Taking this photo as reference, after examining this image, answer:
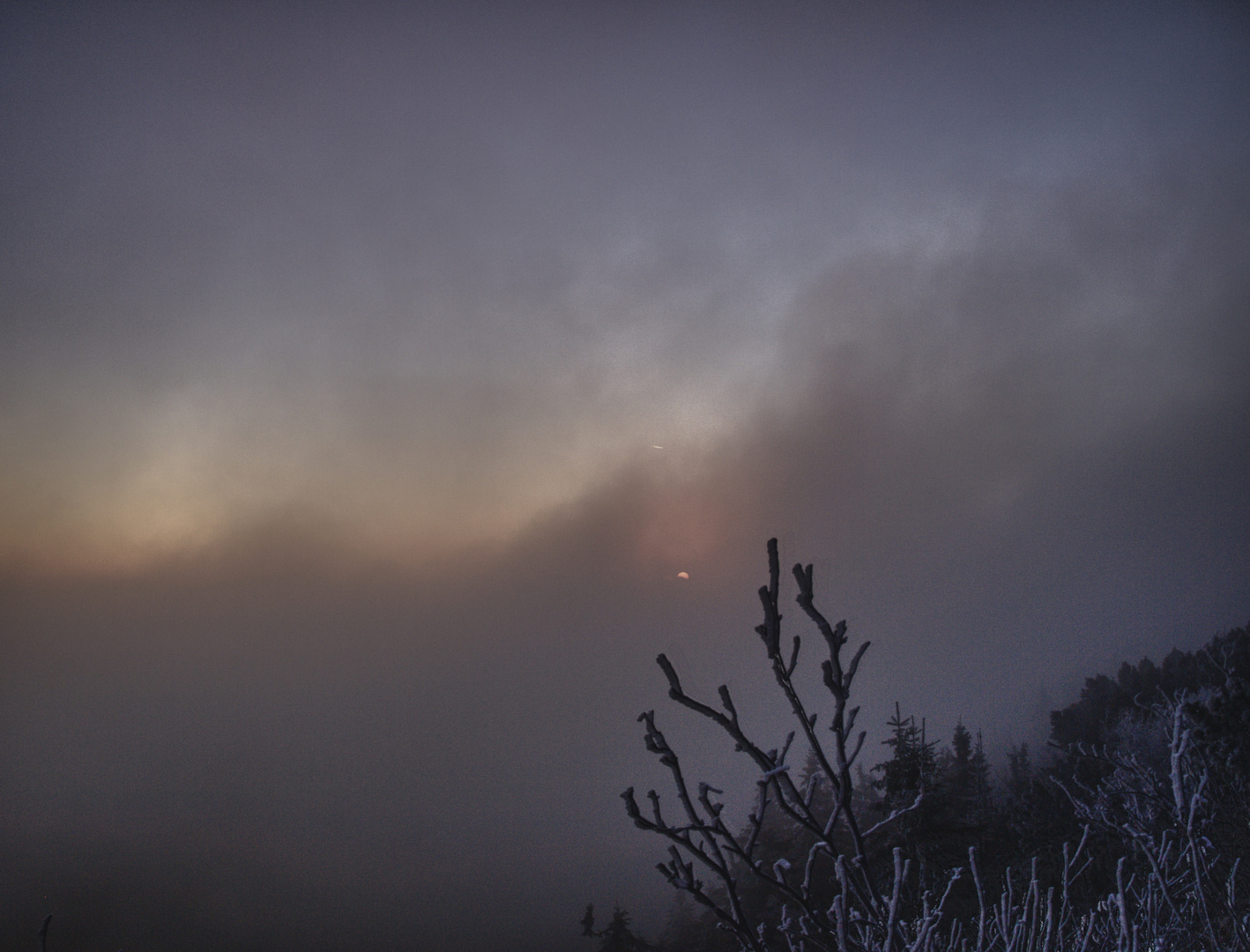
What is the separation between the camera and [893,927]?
8.68ft

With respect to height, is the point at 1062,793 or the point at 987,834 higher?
the point at 1062,793

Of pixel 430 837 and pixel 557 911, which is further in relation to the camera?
pixel 430 837

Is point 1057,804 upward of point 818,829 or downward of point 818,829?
downward

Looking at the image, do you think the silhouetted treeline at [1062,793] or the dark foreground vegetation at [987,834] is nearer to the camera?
the dark foreground vegetation at [987,834]

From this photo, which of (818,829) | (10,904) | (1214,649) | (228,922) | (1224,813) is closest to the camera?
(818,829)

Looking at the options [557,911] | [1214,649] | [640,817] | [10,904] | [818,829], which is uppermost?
[640,817]

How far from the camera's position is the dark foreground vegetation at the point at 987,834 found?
8.54 ft

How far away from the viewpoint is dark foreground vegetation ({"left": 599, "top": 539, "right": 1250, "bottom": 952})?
2.60 m

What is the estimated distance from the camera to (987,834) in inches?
1266

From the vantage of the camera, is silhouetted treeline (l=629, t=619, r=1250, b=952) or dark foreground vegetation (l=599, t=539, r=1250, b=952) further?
silhouetted treeline (l=629, t=619, r=1250, b=952)

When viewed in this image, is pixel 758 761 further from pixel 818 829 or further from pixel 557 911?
pixel 557 911

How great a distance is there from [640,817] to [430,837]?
226m

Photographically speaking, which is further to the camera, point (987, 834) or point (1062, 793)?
point (1062, 793)

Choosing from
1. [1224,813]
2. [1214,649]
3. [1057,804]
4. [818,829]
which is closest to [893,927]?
[818,829]
